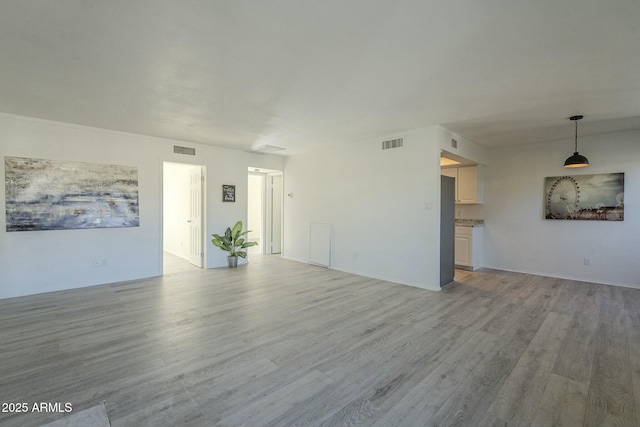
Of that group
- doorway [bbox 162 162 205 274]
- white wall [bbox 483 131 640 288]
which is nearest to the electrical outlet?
doorway [bbox 162 162 205 274]

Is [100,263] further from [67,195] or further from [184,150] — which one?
[184,150]

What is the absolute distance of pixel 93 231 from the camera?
15.7ft

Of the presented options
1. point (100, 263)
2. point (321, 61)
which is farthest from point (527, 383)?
point (100, 263)

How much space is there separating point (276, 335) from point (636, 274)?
6.04 meters

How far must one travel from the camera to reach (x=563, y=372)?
2.35 m

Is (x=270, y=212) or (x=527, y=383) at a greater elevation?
(x=270, y=212)

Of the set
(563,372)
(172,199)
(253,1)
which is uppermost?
(253,1)

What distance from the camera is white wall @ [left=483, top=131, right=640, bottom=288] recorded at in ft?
16.0

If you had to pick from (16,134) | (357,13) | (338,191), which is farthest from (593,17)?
(16,134)

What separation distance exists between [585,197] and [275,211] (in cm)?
680

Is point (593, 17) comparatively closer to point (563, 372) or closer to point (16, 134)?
point (563, 372)

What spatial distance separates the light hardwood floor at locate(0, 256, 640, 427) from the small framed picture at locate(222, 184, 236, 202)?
8.05 ft

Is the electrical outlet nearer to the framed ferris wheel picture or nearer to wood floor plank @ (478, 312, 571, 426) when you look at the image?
wood floor plank @ (478, 312, 571, 426)

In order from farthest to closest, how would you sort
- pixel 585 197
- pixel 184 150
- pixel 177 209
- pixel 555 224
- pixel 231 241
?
pixel 177 209 < pixel 231 241 < pixel 184 150 < pixel 555 224 < pixel 585 197
